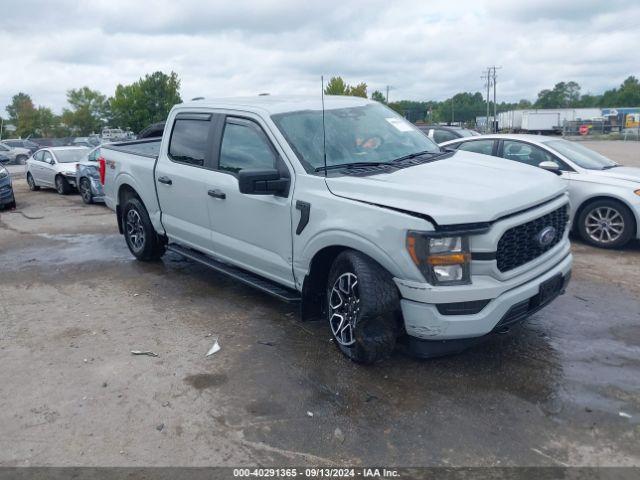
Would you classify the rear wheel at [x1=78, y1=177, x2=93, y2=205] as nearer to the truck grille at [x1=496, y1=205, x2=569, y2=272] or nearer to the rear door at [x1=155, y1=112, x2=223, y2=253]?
the rear door at [x1=155, y1=112, x2=223, y2=253]

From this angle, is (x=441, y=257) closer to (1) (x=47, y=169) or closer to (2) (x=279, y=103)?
(2) (x=279, y=103)

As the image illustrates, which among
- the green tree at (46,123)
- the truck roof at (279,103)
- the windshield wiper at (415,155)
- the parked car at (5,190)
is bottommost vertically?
the parked car at (5,190)

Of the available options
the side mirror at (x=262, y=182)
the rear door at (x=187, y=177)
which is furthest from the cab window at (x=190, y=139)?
the side mirror at (x=262, y=182)

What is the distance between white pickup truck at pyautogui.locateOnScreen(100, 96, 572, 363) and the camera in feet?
12.2

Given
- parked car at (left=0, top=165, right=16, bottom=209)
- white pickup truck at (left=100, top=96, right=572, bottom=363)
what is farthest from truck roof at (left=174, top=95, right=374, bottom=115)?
parked car at (left=0, top=165, right=16, bottom=209)

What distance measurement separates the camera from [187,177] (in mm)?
5844

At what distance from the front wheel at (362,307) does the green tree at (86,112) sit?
306 feet

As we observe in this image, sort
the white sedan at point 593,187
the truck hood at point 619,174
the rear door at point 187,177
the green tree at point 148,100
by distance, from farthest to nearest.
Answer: the green tree at point 148,100 → the truck hood at point 619,174 → the white sedan at point 593,187 → the rear door at point 187,177

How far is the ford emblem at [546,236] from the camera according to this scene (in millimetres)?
4086

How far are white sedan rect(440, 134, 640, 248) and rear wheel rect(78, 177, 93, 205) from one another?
30.5ft

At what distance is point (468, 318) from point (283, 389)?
1375 millimetres

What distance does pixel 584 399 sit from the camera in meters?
3.81

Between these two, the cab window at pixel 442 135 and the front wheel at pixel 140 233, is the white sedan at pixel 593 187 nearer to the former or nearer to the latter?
the front wheel at pixel 140 233

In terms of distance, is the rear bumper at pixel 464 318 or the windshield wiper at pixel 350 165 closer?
the rear bumper at pixel 464 318
